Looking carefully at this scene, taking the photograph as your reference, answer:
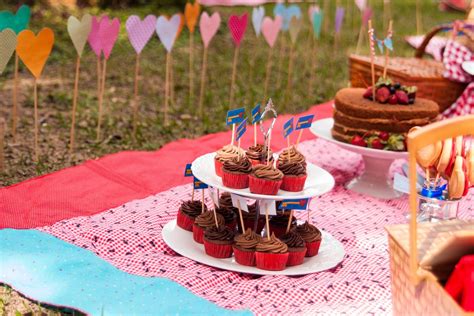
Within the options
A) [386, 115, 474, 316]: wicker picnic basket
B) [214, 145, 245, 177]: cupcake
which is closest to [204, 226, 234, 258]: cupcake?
[214, 145, 245, 177]: cupcake

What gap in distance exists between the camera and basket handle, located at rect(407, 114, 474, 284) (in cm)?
196

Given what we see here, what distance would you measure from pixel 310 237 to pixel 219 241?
0.37m

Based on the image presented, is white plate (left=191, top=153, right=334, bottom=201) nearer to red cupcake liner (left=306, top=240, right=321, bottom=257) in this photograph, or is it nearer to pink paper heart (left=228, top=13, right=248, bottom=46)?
red cupcake liner (left=306, top=240, right=321, bottom=257)

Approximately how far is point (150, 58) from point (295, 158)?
162 inches

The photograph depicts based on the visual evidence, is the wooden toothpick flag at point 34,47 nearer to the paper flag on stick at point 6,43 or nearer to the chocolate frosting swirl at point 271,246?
the paper flag on stick at point 6,43

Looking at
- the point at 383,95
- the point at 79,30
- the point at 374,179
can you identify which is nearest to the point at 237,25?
the point at 79,30

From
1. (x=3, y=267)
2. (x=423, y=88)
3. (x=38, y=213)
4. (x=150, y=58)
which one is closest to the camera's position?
(x=3, y=267)

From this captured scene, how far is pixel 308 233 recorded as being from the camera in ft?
9.61

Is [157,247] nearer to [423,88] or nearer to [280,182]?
[280,182]

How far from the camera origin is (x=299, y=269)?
281 cm

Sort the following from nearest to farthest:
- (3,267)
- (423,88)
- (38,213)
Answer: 1. (3,267)
2. (38,213)
3. (423,88)

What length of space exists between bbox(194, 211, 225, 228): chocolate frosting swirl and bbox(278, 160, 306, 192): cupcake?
284mm

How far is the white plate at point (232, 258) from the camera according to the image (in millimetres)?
2787

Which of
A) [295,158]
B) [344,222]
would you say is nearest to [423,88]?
[344,222]
